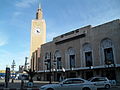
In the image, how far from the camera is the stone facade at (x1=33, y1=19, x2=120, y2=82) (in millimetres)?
35969

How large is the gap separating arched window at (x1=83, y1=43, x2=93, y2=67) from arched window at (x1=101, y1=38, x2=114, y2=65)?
4001 millimetres

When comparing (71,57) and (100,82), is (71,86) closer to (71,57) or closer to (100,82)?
(100,82)

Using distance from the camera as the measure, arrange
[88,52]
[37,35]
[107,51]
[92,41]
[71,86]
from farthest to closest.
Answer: [37,35], [88,52], [92,41], [107,51], [71,86]

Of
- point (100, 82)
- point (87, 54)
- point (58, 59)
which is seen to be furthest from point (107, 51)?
point (100, 82)

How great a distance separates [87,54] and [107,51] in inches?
234

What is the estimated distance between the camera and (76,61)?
4431 centimetres

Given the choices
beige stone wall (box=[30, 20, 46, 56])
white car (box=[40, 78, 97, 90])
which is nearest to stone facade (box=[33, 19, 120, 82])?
beige stone wall (box=[30, 20, 46, 56])

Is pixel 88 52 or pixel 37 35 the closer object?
pixel 88 52

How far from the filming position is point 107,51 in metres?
38.2

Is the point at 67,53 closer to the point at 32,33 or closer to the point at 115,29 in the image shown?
the point at 115,29

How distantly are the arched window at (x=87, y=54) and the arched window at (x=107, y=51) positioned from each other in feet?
13.1

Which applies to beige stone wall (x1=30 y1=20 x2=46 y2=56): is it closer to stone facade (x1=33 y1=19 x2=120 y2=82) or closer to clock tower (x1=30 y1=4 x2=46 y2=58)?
clock tower (x1=30 y1=4 x2=46 y2=58)

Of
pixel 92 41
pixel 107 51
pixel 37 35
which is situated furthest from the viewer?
pixel 37 35

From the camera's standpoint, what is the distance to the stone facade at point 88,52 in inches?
1416
